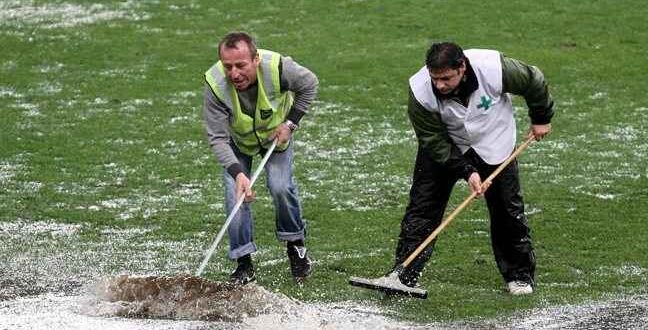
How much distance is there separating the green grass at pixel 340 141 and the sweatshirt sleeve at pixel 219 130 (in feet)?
3.08

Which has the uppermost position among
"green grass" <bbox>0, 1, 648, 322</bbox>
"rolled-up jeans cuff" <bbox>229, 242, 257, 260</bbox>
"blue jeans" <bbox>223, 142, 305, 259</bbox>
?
"blue jeans" <bbox>223, 142, 305, 259</bbox>

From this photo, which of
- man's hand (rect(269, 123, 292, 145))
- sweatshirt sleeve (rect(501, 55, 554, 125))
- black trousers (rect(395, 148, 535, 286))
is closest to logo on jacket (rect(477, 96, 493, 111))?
sweatshirt sleeve (rect(501, 55, 554, 125))

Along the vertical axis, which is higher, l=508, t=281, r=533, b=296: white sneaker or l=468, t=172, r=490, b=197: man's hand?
l=468, t=172, r=490, b=197: man's hand

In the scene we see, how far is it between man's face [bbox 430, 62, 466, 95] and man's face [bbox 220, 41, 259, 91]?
3.85ft

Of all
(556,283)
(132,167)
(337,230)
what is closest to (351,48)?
(132,167)

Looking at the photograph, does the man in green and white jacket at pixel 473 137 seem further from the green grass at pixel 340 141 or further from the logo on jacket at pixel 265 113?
the logo on jacket at pixel 265 113

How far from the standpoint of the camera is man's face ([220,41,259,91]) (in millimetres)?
8125

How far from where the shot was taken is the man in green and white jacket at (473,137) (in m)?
8.01

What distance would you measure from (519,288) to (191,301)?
7.07ft

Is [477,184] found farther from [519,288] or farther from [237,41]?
[237,41]

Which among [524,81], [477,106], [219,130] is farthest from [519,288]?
[219,130]

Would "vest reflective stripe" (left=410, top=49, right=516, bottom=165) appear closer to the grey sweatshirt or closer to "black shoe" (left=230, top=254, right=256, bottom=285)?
the grey sweatshirt

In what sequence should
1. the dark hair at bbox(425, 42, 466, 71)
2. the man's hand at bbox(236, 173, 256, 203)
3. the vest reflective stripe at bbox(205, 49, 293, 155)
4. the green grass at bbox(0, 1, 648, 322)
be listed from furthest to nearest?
the green grass at bbox(0, 1, 648, 322), the vest reflective stripe at bbox(205, 49, 293, 155), the man's hand at bbox(236, 173, 256, 203), the dark hair at bbox(425, 42, 466, 71)

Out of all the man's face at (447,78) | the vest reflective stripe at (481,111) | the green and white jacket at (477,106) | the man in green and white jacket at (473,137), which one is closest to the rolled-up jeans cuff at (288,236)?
the man in green and white jacket at (473,137)
